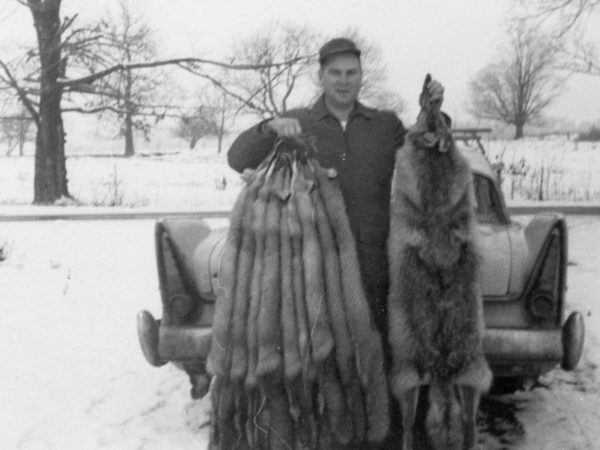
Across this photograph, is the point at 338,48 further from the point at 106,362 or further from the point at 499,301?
the point at 106,362

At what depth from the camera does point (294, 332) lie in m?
3.09

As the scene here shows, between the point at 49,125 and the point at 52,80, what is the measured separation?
3.81 ft

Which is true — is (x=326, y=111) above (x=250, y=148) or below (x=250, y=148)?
above

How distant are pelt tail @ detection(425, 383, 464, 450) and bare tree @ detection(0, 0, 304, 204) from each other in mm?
13115

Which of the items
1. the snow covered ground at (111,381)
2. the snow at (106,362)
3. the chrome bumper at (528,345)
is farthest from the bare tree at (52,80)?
the chrome bumper at (528,345)

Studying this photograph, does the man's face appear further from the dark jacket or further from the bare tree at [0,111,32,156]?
the bare tree at [0,111,32,156]

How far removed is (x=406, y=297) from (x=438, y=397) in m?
0.46

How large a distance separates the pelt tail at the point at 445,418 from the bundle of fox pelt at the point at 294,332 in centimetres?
22

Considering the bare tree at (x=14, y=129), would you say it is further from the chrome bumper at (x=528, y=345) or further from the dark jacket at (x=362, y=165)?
the chrome bumper at (x=528, y=345)

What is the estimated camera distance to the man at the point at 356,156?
11.1 ft

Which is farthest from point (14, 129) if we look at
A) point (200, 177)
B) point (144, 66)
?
point (144, 66)

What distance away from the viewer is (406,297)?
129 inches

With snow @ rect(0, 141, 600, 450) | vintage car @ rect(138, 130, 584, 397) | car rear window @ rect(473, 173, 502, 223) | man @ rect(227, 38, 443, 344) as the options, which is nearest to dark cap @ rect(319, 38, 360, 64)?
man @ rect(227, 38, 443, 344)

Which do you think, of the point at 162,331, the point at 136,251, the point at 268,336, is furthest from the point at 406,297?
the point at 136,251
